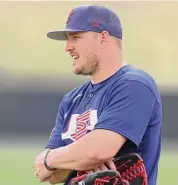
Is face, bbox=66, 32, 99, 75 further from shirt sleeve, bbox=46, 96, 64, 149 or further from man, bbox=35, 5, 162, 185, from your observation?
shirt sleeve, bbox=46, 96, 64, 149

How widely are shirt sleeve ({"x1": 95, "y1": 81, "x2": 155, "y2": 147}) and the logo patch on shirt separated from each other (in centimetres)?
8

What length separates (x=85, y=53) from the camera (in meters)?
3.02

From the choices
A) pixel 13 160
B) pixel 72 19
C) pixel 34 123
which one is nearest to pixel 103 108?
pixel 72 19

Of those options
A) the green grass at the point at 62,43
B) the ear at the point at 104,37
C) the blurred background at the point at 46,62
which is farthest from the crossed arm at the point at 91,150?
the green grass at the point at 62,43

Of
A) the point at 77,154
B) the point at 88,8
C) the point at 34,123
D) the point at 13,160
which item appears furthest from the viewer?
the point at 34,123

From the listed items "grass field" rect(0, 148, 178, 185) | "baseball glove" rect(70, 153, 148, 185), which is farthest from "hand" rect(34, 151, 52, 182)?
"grass field" rect(0, 148, 178, 185)

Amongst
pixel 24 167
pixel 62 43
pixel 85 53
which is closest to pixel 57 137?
pixel 85 53

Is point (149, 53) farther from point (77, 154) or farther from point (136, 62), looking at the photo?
point (77, 154)

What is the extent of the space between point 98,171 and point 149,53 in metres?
16.8

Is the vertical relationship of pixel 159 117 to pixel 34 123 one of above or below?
above

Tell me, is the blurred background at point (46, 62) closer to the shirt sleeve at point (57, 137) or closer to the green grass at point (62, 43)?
the green grass at point (62, 43)

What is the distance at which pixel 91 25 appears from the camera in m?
3.03

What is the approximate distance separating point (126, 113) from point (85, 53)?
14.4 inches

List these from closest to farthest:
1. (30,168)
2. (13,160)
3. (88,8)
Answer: (88,8)
(30,168)
(13,160)
